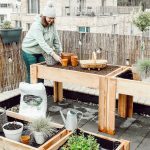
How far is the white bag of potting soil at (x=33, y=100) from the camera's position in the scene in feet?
13.1

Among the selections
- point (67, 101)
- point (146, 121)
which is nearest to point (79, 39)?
point (67, 101)

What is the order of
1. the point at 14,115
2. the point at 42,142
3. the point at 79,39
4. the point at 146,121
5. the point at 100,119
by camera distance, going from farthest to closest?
the point at 79,39
the point at 146,121
the point at 100,119
the point at 14,115
the point at 42,142

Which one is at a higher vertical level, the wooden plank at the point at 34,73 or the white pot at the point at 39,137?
the wooden plank at the point at 34,73

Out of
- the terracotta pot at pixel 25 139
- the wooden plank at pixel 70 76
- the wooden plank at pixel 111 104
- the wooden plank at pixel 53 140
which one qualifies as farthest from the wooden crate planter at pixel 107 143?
the wooden plank at pixel 70 76

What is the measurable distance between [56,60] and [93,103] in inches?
42.6

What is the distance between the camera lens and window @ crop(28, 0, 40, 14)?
824 inches

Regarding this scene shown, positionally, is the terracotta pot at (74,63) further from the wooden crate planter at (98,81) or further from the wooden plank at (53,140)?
the wooden plank at (53,140)

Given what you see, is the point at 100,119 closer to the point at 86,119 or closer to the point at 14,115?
the point at 86,119

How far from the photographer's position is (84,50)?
250 inches

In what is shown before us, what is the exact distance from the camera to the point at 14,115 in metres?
3.49

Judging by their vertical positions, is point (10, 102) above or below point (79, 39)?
below

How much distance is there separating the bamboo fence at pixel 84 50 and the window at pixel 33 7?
14936 millimetres

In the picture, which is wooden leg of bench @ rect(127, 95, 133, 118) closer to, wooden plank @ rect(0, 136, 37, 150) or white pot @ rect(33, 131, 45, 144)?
white pot @ rect(33, 131, 45, 144)

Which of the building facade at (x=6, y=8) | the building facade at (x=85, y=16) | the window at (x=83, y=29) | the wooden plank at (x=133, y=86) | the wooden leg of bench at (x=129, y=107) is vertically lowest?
the wooden leg of bench at (x=129, y=107)
